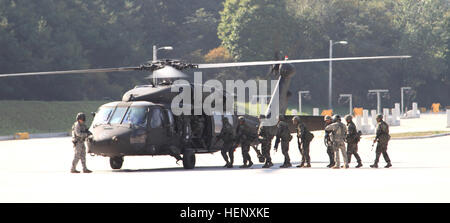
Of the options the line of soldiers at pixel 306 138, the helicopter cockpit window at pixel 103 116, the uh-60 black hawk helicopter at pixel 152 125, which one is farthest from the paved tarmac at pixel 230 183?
the helicopter cockpit window at pixel 103 116

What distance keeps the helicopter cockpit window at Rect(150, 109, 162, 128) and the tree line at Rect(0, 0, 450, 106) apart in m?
45.5

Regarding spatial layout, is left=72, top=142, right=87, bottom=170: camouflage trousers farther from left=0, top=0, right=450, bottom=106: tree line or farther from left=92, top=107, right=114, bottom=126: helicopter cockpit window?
left=0, top=0, right=450, bottom=106: tree line

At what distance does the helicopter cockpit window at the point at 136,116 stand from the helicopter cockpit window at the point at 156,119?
251 millimetres

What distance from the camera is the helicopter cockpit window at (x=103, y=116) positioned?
74.8ft

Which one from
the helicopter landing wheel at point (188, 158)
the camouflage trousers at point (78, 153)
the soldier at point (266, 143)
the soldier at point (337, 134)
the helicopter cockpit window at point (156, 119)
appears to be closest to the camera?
the camouflage trousers at point (78, 153)

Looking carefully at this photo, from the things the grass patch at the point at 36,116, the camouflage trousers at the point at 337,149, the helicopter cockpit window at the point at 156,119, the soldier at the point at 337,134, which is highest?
the helicopter cockpit window at the point at 156,119

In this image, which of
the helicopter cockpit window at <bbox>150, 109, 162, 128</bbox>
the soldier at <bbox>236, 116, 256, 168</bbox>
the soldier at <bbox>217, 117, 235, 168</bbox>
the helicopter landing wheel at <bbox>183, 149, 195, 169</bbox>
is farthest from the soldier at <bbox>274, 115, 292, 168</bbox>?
the helicopter cockpit window at <bbox>150, 109, 162, 128</bbox>

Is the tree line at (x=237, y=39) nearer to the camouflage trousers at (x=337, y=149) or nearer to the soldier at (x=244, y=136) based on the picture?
the soldier at (x=244, y=136)

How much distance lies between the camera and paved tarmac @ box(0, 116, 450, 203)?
1488 cm

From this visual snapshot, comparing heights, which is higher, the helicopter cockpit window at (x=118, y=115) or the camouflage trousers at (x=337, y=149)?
the helicopter cockpit window at (x=118, y=115)

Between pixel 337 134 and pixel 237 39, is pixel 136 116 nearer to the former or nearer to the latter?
pixel 337 134

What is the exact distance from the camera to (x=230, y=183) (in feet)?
59.4

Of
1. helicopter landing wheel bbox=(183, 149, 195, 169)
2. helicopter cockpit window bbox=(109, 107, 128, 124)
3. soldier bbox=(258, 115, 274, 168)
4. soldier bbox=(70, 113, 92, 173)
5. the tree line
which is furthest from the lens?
the tree line

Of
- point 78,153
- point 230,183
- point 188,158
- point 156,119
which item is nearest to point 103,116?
point 78,153
